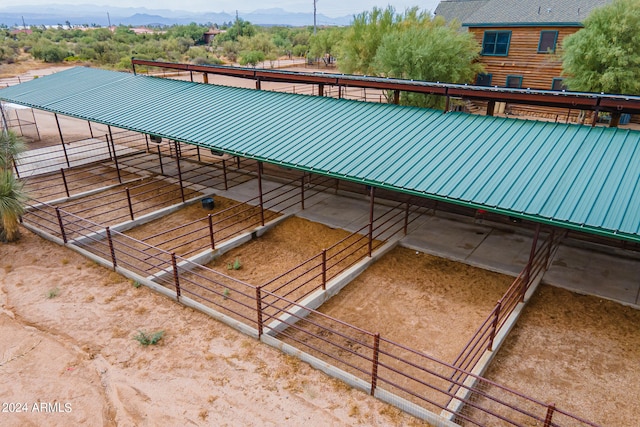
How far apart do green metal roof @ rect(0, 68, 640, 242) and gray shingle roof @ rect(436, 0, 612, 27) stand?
70.4 feet

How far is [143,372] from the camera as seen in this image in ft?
28.0

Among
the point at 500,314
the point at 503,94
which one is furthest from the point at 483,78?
the point at 500,314

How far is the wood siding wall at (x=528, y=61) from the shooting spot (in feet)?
98.3

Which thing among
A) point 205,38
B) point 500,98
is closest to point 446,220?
point 500,98

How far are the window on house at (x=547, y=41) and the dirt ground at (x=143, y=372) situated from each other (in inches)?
1198

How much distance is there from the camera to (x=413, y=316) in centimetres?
1040

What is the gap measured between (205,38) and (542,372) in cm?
13678

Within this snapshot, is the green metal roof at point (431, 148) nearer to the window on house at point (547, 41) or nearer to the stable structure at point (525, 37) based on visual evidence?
the stable structure at point (525, 37)

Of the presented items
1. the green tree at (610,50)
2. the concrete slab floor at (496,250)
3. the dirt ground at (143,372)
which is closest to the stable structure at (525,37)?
Result: the green tree at (610,50)

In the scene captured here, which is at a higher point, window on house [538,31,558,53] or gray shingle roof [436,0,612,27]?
gray shingle roof [436,0,612,27]

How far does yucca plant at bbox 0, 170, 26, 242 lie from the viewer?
13.4 m

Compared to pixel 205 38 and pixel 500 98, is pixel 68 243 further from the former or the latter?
pixel 205 38

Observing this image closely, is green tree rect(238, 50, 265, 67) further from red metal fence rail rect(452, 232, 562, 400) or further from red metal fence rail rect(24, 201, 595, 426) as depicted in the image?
red metal fence rail rect(452, 232, 562, 400)

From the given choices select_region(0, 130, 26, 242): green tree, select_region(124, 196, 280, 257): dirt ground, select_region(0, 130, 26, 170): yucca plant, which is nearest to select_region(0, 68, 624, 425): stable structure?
select_region(124, 196, 280, 257): dirt ground
